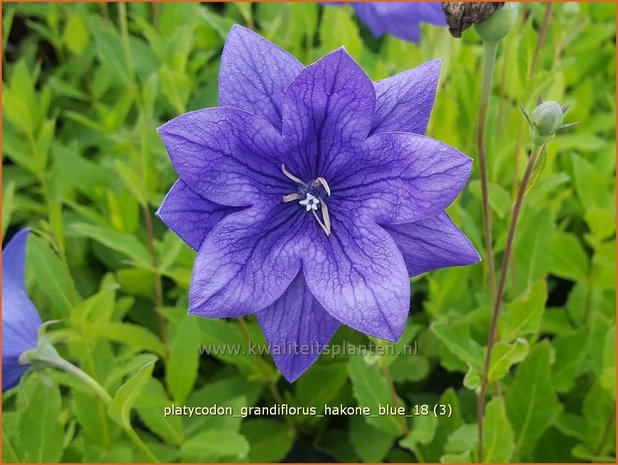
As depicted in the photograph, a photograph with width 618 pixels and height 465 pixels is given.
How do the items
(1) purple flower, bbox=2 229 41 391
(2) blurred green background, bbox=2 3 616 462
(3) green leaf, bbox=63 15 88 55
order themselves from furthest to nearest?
(3) green leaf, bbox=63 15 88 55, (2) blurred green background, bbox=2 3 616 462, (1) purple flower, bbox=2 229 41 391

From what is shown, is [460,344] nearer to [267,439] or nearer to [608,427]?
[608,427]

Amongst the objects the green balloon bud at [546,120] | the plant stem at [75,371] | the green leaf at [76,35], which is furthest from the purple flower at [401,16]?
the plant stem at [75,371]

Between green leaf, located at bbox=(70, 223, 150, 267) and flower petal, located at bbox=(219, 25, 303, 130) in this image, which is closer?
flower petal, located at bbox=(219, 25, 303, 130)

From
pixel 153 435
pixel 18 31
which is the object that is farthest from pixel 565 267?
pixel 18 31

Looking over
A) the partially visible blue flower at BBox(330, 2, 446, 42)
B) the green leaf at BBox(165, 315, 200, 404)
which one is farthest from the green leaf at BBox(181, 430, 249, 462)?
the partially visible blue flower at BBox(330, 2, 446, 42)

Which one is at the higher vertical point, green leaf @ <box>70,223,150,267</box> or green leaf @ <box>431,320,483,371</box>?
green leaf @ <box>70,223,150,267</box>

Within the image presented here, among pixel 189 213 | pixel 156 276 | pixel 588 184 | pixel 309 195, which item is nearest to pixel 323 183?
pixel 309 195

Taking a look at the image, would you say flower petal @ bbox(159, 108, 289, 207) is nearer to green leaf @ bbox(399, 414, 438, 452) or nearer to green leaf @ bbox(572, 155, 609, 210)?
green leaf @ bbox(399, 414, 438, 452)

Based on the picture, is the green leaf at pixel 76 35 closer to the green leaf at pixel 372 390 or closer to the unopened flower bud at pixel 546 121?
the green leaf at pixel 372 390

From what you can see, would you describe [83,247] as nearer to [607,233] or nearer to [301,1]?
[301,1]
